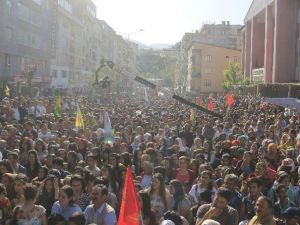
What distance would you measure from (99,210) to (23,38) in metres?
53.0

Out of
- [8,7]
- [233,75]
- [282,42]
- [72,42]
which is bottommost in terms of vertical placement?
[233,75]

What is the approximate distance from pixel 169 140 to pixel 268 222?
9.10 meters

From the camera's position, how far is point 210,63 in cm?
10138

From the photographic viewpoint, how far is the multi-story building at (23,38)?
5156 cm

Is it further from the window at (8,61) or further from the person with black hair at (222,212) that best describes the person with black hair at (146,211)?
the window at (8,61)

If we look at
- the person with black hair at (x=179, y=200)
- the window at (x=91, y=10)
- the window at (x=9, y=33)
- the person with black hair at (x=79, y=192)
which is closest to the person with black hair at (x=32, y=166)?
the person with black hair at (x=79, y=192)

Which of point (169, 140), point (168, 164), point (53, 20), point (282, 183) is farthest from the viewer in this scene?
point (53, 20)

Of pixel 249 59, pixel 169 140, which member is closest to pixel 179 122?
pixel 169 140

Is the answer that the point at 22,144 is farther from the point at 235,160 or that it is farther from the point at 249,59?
the point at 249,59

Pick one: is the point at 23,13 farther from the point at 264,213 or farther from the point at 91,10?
the point at 264,213

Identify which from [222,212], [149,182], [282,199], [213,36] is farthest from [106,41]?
[222,212]

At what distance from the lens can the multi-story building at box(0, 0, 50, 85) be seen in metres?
51.6

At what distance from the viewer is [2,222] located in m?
7.39

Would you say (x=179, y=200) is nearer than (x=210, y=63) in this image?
Yes
